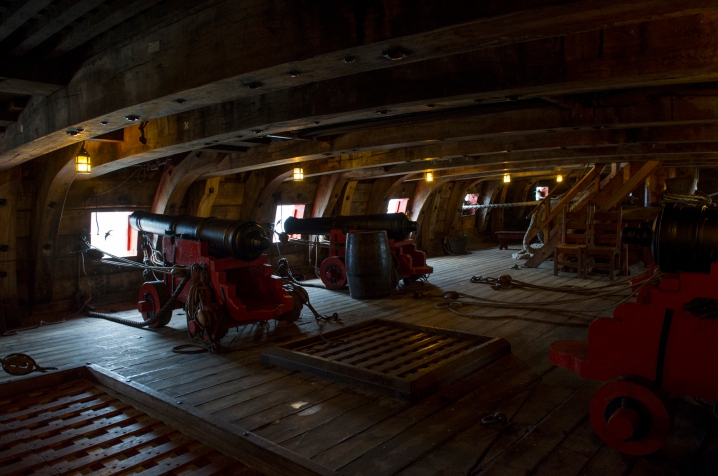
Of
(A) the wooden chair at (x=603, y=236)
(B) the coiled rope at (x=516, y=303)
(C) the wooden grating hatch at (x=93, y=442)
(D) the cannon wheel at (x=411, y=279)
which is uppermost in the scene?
(A) the wooden chair at (x=603, y=236)

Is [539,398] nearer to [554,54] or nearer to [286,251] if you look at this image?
[554,54]

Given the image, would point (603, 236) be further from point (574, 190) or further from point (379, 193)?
point (379, 193)

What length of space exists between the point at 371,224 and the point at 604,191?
16.5ft

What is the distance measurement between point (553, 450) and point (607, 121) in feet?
11.5

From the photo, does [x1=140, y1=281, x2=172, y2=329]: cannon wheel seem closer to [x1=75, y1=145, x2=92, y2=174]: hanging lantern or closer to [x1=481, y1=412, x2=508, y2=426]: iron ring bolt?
[x1=75, y1=145, x2=92, y2=174]: hanging lantern

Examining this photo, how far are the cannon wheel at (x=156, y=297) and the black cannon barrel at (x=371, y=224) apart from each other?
3.74 meters

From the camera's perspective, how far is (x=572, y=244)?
10477mm

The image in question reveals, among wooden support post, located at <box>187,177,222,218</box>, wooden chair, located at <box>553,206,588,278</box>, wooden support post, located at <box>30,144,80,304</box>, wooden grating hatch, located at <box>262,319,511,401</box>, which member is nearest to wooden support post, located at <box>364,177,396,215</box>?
wooden chair, located at <box>553,206,588,278</box>

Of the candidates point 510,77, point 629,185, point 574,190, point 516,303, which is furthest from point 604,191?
point 510,77

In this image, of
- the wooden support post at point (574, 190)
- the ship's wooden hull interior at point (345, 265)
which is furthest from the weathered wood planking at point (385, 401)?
the wooden support post at point (574, 190)

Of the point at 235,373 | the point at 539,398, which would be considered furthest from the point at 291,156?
the point at 539,398

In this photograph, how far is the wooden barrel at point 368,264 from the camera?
8.07 meters

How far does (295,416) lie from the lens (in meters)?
3.65

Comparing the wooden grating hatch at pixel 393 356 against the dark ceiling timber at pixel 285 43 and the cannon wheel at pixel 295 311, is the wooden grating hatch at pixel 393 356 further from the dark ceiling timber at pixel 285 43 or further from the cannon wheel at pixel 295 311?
the dark ceiling timber at pixel 285 43
